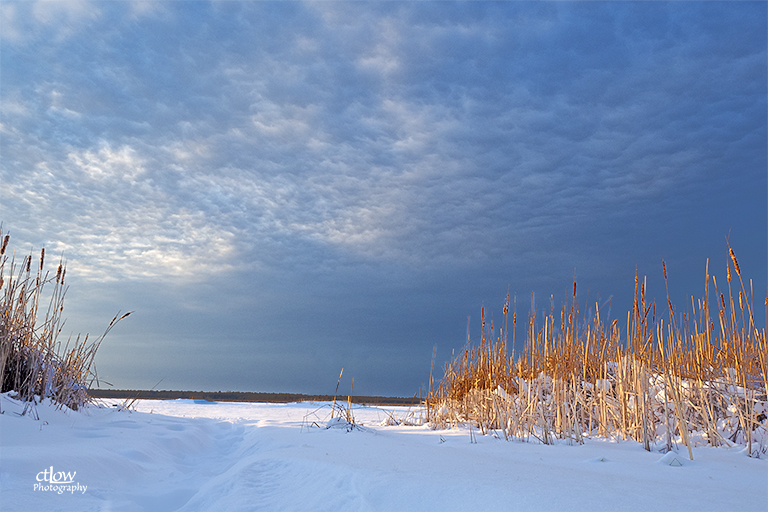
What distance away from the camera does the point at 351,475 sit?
1622 mm

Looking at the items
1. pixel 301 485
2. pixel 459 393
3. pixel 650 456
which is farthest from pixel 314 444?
pixel 459 393

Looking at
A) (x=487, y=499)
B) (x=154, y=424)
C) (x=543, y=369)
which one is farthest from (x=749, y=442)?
(x=154, y=424)

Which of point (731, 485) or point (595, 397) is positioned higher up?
point (595, 397)

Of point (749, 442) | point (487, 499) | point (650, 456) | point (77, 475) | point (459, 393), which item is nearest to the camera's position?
point (487, 499)

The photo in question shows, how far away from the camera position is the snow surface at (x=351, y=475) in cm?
135

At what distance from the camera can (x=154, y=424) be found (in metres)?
3.42

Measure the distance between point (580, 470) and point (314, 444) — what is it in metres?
1.37

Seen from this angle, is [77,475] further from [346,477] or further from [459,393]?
[459,393]

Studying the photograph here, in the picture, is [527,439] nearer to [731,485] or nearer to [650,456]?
[650,456]

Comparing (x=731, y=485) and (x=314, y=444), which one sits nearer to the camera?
(x=731, y=485)

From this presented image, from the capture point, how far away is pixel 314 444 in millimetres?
2562

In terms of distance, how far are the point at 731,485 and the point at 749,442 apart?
1004 mm

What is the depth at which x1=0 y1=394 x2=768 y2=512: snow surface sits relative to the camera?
53.1 inches

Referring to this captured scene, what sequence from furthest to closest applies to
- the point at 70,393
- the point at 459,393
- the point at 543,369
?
the point at 459,393, the point at 543,369, the point at 70,393
